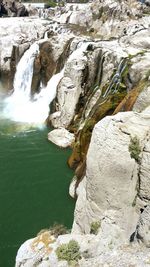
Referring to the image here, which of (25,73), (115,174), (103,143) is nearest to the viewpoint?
(115,174)

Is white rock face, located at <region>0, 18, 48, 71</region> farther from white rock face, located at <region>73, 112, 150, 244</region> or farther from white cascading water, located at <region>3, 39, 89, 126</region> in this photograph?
white rock face, located at <region>73, 112, 150, 244</region>

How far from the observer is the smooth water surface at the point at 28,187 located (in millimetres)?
20625

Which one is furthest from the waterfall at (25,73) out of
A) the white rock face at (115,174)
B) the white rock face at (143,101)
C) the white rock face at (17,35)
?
the white rock face at (115,174)

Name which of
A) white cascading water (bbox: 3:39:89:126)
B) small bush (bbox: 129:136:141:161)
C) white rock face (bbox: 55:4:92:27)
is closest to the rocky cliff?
small bush (bbox: 129:136:141:161)

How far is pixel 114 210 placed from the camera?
14578mm

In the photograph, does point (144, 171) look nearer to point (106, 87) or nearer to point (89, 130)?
point (89, 130)

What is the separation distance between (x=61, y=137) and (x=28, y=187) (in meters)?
7.59

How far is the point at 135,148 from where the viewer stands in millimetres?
13867

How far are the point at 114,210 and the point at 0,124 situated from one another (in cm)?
2328

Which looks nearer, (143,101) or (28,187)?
(143,101)

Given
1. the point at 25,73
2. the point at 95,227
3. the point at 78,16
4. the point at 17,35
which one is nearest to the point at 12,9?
the point at 78,16

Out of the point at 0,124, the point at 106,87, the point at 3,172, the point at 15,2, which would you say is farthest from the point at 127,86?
the point at 15,2

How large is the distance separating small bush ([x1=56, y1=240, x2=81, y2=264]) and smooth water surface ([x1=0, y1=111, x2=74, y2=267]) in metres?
6.64

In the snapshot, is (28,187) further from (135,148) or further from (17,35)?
(17,35)
